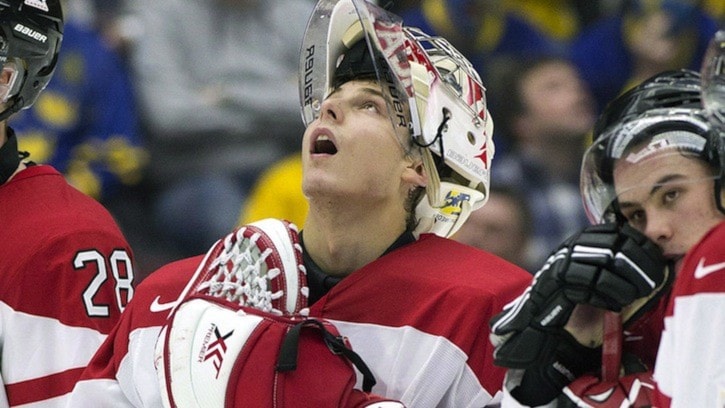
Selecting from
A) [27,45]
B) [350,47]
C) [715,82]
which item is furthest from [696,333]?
[27,45]

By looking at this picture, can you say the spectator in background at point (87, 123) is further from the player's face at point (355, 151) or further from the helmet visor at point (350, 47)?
the player's face at point (355, 151)

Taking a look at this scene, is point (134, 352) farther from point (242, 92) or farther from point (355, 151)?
point (242, 92)

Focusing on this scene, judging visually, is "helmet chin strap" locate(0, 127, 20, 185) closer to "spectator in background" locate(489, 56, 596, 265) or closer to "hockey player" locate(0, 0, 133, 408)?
"hockey player" locate(0, 0, 133, 408)

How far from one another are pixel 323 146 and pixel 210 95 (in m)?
3.02

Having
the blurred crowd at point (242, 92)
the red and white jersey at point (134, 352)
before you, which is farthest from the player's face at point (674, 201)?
the blurred crowd at point (242, 92)

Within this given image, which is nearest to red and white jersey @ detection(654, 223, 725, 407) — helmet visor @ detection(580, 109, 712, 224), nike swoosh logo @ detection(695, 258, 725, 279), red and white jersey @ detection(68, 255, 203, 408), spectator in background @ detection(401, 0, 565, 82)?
nike swoosh logo @ detection(695, 258, 725, 279)

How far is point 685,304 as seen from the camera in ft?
6.44

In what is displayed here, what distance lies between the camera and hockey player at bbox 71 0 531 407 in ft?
8.64

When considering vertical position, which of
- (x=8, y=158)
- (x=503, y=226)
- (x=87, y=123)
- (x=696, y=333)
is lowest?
(x=503, y=226)

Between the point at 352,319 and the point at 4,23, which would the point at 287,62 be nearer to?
the point at 4,23

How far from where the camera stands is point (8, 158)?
3.12 m

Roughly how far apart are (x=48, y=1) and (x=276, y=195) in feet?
7.36

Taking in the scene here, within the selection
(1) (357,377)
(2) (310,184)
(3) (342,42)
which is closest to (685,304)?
(1) (357,377)

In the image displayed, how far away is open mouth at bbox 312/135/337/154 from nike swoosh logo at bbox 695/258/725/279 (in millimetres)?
980
